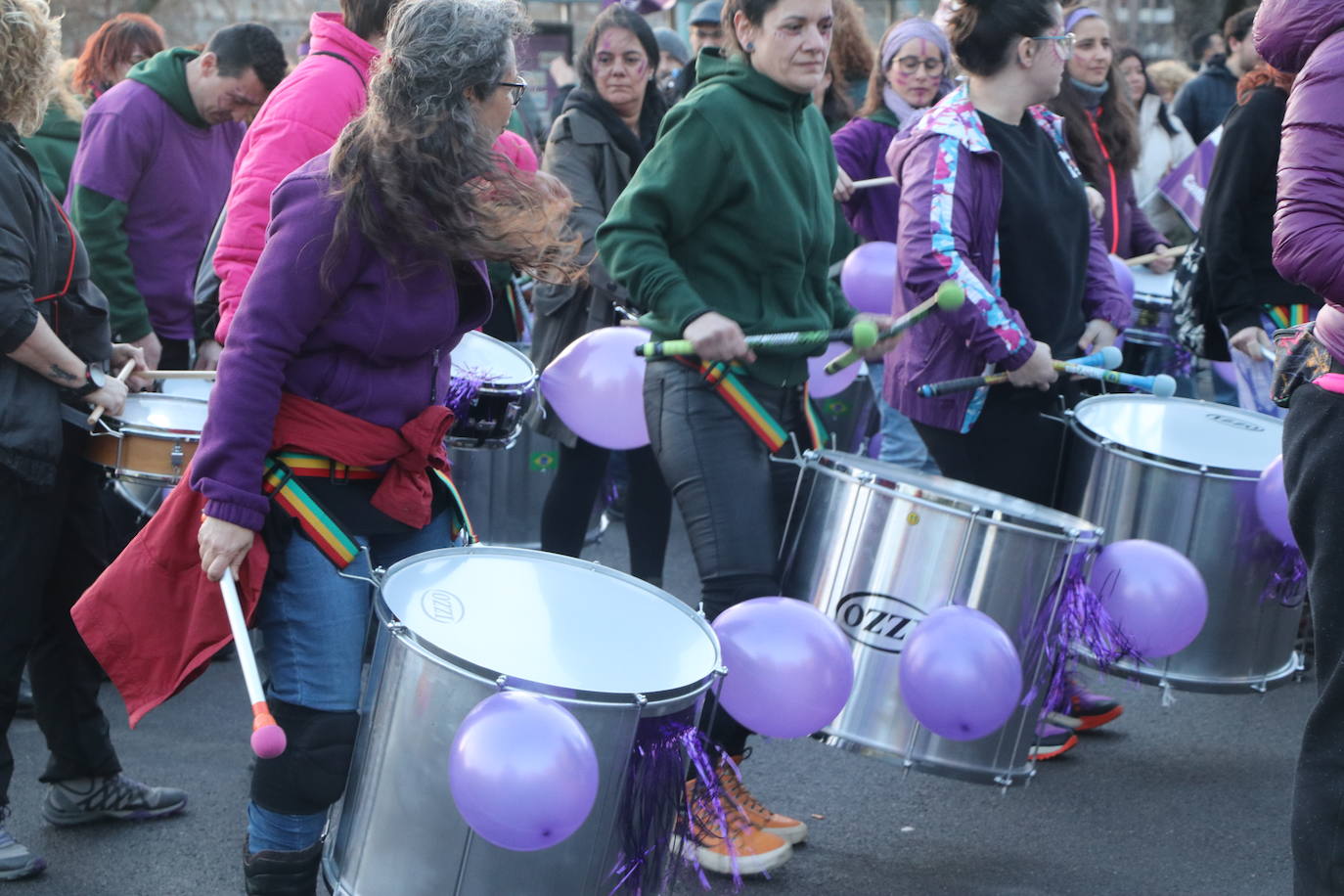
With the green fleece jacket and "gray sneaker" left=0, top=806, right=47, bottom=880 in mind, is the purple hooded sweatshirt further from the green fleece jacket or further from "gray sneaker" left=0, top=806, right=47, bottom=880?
"gray sneaker" left=0, top=806, right=47, bottom=880

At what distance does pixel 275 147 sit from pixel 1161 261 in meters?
3.66

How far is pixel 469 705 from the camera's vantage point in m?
2.37

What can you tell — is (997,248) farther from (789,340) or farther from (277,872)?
(277,872)

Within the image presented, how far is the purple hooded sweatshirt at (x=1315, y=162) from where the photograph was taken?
2.56m

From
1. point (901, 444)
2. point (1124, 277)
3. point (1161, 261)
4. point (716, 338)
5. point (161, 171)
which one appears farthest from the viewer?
point (1161, 261)

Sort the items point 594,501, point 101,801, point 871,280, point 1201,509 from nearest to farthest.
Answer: point 101,801 → point 1201,509 → point 871,280 → point 594,501

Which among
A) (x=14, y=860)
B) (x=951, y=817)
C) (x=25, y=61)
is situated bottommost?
(x=14, y=860)

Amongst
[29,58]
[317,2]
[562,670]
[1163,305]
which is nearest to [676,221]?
[562,670]

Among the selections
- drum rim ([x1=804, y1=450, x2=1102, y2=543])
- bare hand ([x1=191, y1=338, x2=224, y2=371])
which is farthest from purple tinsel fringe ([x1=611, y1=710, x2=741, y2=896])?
bare hand ([x1=191, y1=338, x2=224, y2=371])

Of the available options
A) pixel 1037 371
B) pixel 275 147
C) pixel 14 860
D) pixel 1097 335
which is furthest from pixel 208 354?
pixel 1097 335

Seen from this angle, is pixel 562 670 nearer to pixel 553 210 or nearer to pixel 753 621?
pixel 753 621

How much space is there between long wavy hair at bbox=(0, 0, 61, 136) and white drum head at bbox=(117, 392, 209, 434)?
64cm

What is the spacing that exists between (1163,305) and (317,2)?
50.6 ft

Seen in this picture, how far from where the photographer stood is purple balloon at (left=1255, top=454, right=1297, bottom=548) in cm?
379
